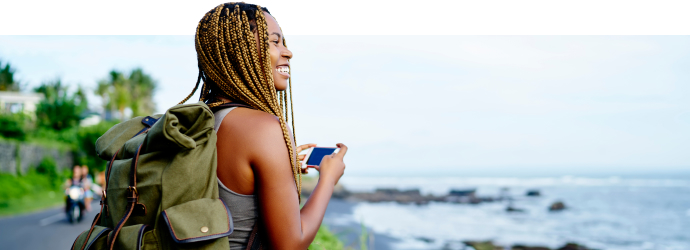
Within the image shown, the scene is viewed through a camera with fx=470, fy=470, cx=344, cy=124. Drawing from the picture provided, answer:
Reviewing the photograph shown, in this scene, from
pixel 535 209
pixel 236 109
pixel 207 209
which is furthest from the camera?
pixel 535 209

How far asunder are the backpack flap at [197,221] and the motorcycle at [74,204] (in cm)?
1255

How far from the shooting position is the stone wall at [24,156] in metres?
21.1

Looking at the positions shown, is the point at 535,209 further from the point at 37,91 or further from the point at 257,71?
the point at 37,91

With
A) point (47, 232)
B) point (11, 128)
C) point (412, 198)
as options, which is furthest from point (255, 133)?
point (412, 198)

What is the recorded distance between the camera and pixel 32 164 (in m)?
22.8

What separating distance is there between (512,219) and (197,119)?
26187 mm

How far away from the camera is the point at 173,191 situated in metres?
1.38

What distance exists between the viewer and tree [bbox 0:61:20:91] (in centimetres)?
4670

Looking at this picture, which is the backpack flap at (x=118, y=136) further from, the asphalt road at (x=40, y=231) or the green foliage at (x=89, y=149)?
the green foliage at (x=89, y=149)

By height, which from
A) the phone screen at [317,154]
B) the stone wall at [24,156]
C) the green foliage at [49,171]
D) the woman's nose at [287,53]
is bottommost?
the green foliage at [49,171]

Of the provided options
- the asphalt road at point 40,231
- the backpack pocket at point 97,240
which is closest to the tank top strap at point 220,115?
the backpack pocket at point 97,240

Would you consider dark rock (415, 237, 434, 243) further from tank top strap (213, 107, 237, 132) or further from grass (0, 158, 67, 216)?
tank top strap (213, 107, 237, 132)

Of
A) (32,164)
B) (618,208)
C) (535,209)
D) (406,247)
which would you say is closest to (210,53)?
(406,247)

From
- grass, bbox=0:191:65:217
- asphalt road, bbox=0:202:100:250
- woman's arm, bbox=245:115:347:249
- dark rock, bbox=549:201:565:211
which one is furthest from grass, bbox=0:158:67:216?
dark rock, bbox=549:201:565:211
